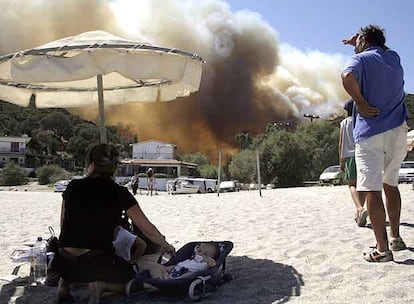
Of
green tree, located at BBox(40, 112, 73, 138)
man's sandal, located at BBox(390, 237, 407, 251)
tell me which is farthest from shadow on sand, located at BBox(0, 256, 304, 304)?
green tree, located at BBox(40, 112, 73, 138)

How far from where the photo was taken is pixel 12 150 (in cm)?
6812

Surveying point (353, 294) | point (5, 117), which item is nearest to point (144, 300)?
point (353, 294)

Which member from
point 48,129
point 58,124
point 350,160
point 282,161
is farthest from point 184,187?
point 48,129

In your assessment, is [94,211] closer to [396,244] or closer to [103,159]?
[103,159]

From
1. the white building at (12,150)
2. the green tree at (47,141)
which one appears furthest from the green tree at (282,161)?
the green tree at (47,141)

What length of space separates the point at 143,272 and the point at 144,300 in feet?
0.56

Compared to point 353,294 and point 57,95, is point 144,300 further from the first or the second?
point 57,95

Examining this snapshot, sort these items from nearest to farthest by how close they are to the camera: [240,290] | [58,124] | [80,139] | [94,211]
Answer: [94,211], [240,290], [80,139], [58,124]

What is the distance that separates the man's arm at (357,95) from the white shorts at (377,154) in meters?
0.16

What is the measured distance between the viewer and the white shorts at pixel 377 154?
327 cm

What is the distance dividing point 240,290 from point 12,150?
70.3 m

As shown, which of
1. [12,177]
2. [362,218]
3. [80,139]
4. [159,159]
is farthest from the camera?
[80,139]

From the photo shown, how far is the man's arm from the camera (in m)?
3.27

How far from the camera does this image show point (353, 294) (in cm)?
281
